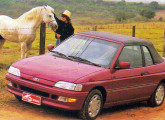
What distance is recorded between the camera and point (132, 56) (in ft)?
30.5

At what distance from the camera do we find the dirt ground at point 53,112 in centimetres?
808

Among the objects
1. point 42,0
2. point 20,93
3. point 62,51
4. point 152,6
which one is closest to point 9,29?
point 62,51

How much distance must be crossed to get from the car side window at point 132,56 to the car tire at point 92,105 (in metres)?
1.05

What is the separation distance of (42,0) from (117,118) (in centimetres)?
6552

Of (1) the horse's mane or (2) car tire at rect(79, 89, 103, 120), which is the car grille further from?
(1) the horse's mane

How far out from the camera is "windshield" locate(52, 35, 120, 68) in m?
8.71

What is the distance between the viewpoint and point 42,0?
239 ft

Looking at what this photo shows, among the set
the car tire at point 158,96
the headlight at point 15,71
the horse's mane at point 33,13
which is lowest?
the car tire at point 158,96

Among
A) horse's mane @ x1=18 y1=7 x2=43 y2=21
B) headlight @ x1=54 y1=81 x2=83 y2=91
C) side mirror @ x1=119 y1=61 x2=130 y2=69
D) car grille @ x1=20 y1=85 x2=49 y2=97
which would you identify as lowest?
car grille @ x1=20 y1=85 x2=49 y2=97

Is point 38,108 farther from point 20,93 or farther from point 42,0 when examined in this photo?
point 42,0

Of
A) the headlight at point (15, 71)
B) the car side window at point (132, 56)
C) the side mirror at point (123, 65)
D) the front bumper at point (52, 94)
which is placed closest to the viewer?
the front bumper at point (52, 94)

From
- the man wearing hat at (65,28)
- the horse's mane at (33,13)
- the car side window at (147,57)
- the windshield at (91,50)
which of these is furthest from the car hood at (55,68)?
the horse's mane at (33,13)

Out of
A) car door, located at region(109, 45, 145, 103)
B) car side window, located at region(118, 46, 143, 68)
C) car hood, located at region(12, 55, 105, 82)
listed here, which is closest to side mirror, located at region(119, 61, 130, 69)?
car door, located at region(109, 45, 145, 103)

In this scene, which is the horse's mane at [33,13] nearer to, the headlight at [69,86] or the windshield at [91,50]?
the windshield at [91,50]
